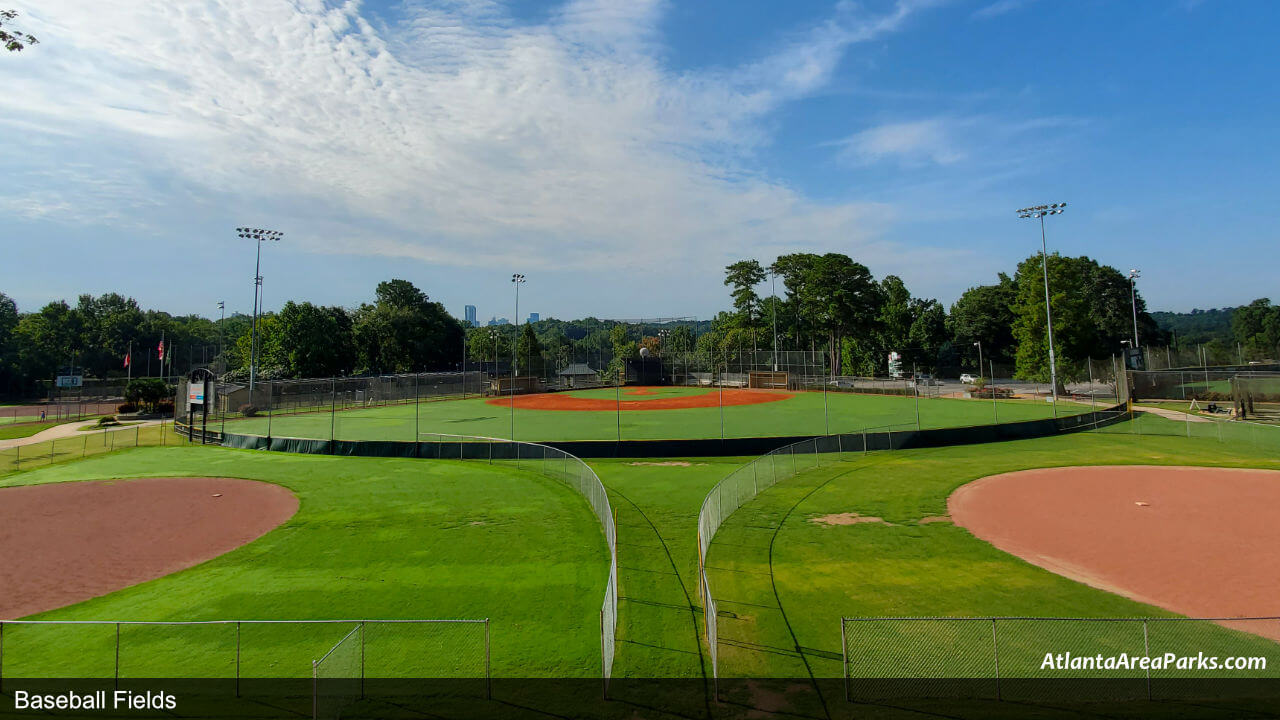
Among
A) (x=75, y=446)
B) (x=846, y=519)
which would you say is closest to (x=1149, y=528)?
(x=846, y=519)

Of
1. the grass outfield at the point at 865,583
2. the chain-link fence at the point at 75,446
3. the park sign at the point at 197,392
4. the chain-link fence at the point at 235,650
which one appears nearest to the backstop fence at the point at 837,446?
the grass outfield at the point at 865,583

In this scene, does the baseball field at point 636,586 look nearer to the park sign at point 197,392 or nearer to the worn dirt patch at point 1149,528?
the worn dirt patch at point 1149,528

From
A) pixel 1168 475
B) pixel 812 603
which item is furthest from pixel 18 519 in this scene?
pixel 1168 475

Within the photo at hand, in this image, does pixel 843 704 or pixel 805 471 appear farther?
pixel 805 471

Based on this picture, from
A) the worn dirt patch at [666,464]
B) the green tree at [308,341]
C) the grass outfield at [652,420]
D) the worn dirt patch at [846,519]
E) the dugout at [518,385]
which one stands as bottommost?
the worn dirt patch at [846,519]

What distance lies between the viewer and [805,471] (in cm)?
2639

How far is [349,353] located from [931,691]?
3828 inches

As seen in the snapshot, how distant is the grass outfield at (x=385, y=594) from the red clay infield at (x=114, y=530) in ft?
3.71

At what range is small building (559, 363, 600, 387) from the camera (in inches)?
3354

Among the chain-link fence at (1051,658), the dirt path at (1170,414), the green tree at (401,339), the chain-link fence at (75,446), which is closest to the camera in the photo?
the chain-link fence at (1051,658)

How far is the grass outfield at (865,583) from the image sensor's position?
9.91 m

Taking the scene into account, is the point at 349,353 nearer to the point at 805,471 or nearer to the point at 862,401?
the point at 862,401

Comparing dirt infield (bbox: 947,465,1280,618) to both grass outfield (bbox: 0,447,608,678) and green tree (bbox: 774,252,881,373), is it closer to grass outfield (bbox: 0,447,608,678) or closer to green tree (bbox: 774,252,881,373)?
grass outfield (bbox: 0,447,608,678)

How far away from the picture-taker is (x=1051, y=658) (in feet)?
30.8
